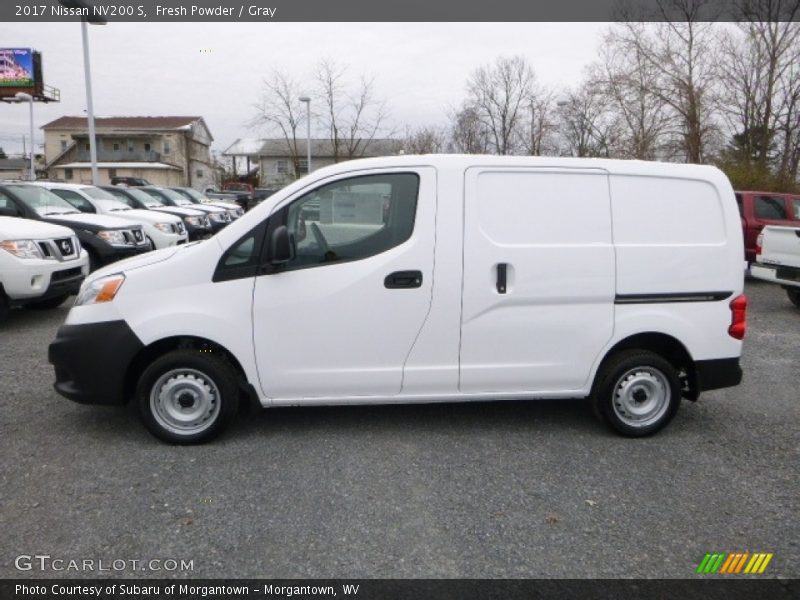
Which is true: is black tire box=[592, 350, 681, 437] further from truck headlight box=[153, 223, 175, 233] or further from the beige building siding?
the beige building siding

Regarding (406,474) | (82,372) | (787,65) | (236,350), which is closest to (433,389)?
(406,474)

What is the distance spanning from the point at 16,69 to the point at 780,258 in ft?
196

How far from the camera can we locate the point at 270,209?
12.8 ft

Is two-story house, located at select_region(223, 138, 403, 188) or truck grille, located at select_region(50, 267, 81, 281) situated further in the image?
two-story house, located at select_region(223, 138, 403, 188)

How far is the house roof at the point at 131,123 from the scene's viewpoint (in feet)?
186

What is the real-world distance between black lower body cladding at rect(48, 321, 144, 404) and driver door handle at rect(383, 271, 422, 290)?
1.64 meters

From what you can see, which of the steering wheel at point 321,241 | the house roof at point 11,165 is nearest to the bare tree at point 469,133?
the steering wheel at point 321,241

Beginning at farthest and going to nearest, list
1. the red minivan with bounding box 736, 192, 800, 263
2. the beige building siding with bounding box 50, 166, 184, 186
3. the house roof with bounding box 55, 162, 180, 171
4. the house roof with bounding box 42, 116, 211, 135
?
the house roof with bounding box 42, 116, 211, 135 < the beige building siding with bounding box 50, 166, 184, 186 < the house roof with bounding box 55, 162, 180, 171 < the red minivan with bounding box 736, 192, 800, 263

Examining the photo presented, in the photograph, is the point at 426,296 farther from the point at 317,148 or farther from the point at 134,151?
the point at 134,151

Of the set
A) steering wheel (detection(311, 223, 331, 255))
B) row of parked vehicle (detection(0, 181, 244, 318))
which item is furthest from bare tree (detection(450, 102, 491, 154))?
steering wheel (detection(311, 223, 331, 255))

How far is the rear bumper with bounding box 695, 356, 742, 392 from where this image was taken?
415cm

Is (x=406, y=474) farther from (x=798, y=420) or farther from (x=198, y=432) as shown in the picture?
(x=798, y=420)

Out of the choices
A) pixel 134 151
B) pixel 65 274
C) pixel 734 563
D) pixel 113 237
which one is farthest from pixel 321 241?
pixel 134 151

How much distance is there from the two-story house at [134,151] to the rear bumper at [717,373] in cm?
5493
